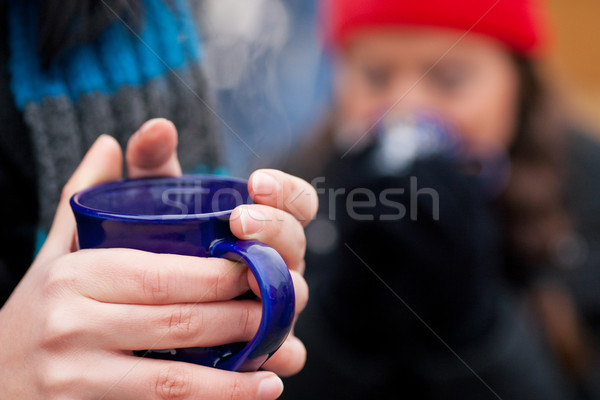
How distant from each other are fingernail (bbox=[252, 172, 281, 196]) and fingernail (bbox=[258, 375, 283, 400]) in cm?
13

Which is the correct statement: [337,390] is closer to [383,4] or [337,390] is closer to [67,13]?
[67,13]

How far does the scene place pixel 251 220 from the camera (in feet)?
1.18

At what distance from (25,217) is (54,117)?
107 mm

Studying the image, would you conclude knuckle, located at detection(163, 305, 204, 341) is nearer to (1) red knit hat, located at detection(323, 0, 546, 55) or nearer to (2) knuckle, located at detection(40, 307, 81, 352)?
(2) knuckle, located at detection(40, 307, 81, 352)

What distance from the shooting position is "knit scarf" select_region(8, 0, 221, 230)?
1.67ft

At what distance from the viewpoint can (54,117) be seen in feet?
1.67

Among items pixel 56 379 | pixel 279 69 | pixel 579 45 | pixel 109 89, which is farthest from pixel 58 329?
pixel 579 45

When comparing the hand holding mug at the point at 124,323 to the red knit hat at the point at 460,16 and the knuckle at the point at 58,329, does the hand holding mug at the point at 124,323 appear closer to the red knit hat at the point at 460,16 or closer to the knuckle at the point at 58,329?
the knuckle at the point at 58,329

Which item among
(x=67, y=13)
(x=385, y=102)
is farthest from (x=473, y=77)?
(x=67, y=13)

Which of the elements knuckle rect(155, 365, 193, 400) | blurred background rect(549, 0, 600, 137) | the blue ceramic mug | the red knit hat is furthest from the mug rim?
blurred background rect(549, 0, 600, 137)

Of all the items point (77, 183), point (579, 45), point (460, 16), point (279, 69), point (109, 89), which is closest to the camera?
point (77, 183)

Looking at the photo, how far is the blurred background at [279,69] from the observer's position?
0.80m

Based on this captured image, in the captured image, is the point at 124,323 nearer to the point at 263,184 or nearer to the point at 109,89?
the point at 263,184

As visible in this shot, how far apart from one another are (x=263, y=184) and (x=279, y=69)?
1.36 metres
